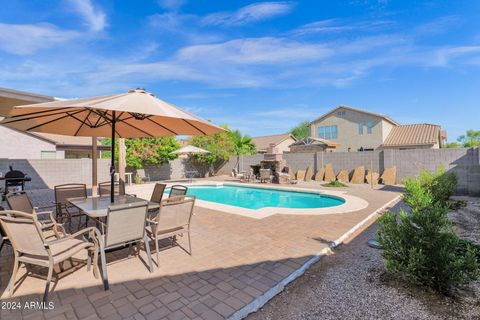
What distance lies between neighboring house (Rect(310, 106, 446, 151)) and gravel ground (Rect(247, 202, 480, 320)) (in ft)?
73.9

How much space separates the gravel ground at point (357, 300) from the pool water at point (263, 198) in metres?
6.11

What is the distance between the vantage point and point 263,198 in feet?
38.0

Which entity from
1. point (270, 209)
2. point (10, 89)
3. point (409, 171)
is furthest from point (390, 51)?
point (10, 89)

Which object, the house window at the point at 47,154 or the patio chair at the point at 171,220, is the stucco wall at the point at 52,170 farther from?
the patio chair at the point at 171,220

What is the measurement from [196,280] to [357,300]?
1.91 metres

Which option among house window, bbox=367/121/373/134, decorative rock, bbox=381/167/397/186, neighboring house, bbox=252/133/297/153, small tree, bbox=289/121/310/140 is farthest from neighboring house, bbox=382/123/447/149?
small tree, bbox=289/121/310/140

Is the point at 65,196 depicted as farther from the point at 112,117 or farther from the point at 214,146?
the point at 214,146

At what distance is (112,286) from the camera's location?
293 centimetres

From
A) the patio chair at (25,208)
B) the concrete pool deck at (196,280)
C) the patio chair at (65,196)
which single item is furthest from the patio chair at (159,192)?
the patio chair at (25,208)

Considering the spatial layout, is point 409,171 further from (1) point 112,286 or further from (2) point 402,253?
(1) point 112,286

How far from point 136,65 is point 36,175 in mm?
8339

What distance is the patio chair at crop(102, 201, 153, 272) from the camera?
3057mm

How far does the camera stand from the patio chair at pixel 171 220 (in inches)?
139

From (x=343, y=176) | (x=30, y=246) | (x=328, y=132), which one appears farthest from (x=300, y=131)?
(x=30, y=246)
